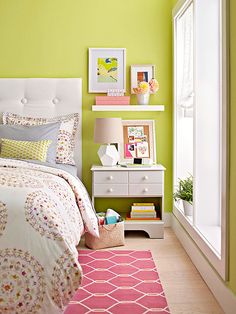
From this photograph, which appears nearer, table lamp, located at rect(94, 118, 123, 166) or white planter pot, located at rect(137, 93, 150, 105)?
table lamp, located at rect(94, 118, 123, 166)

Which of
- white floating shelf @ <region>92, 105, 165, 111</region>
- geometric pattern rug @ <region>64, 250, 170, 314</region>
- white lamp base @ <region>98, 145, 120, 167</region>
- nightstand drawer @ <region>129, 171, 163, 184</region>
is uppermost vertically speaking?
white floating shelf @ <region>92, 105, 165, 111</region>

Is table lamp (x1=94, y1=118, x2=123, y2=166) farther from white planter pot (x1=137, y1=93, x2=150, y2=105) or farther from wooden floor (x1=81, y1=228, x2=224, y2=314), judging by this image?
wooden floor (x1=81, y1=228, x2=224, y2=314)

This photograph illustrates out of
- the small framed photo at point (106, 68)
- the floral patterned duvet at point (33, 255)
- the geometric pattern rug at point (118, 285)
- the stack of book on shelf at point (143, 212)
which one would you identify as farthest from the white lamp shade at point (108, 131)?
the floral patterned duvet at point (33, 255)

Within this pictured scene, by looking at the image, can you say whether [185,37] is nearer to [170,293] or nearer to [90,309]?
[170,293]

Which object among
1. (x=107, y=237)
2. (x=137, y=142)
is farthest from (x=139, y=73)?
(x=107, y=237)

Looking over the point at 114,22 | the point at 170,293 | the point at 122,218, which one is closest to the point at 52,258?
the point at 170,293

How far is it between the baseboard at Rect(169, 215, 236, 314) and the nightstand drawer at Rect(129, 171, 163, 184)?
0.47m

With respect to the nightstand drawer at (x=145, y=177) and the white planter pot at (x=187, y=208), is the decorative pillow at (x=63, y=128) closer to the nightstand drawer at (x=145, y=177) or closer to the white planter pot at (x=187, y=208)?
the nightstand drawer at (x=145, y=177)

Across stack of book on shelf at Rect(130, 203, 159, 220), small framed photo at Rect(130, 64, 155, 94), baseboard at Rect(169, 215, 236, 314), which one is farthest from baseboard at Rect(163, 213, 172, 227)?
small framed photo at Rect(130, 64, 155, 94)

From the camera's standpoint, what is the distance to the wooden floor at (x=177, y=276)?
2.62 meters

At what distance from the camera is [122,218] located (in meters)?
4.21

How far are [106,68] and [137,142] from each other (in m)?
0.79

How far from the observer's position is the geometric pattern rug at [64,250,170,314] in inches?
103

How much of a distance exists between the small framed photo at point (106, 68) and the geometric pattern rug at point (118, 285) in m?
1.70
